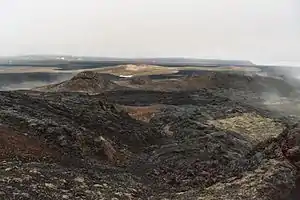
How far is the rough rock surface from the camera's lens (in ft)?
51.1

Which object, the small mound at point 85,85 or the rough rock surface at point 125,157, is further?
the small mound at point 85,85

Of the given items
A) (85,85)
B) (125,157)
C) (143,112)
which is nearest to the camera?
(125,157)

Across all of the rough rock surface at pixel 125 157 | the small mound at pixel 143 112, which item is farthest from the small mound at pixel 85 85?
the rough rock surface at pixel 125 157

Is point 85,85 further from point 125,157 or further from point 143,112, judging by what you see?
point 125,157

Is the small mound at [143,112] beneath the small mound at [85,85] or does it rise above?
beneath

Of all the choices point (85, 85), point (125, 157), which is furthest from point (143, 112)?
point (85, 85)

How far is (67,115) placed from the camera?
23969 mm

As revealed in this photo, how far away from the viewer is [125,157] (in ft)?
68.8

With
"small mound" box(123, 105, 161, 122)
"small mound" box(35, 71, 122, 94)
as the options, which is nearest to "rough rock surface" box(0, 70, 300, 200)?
"small mound" box(123, 105, 161, 122)

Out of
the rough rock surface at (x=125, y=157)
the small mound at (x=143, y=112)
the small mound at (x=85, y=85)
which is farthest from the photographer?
the small mound at (x=85, y=85)

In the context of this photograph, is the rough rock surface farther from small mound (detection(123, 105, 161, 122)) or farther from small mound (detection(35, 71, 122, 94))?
small mound (detection(35, 71, 122, 94))

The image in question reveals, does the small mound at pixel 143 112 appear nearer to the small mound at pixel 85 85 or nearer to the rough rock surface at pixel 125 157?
the rough rock surface at pixel 125 157

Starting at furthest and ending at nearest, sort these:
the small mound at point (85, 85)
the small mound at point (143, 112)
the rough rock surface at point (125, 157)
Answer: the small mound at point (85, 85) → the small mound at point (143, 112) → the rough rock surface at point (125, 157)

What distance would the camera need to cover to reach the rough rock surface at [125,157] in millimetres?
15570
